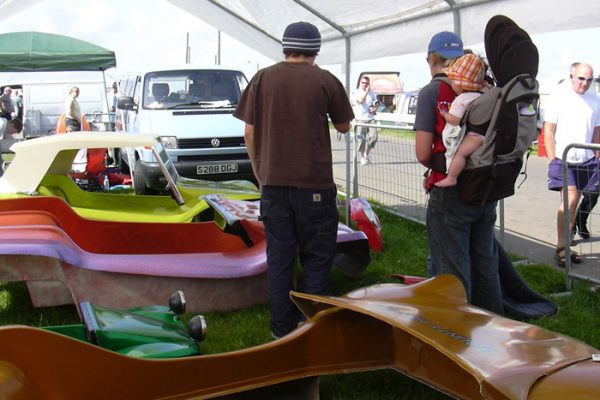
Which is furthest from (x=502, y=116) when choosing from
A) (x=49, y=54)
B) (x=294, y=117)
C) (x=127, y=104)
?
(x=49, y=54)

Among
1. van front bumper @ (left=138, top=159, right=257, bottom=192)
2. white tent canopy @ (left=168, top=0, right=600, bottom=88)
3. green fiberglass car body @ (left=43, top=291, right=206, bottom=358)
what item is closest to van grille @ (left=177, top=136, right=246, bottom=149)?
van front bumper @ (left=138, top=159, right=257, bottom=192)

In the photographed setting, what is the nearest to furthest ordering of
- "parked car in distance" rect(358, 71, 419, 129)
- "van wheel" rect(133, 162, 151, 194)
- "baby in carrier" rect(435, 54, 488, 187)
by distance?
"baby in carrier" rect(435, 54, 488, 187), "van wheel" rect(133, 162, 151, 194), "parked car in distance" rect(358, 71, 419, 129)

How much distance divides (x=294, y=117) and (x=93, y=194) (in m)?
2.92

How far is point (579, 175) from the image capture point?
5.66m

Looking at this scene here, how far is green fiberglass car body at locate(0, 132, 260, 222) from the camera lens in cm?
505

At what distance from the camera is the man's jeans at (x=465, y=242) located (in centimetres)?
369

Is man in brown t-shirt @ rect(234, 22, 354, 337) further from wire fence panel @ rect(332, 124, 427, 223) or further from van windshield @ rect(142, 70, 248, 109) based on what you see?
van windshield @ rect(142, 70, 248, 109)

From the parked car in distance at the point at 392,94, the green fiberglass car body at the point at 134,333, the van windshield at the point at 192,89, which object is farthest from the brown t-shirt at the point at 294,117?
the parked car in distance at the point at 392,94

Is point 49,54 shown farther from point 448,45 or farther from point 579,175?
point 448,45

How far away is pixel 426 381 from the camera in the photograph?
284 centimetres

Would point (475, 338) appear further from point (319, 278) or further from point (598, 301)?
point (598, 301)

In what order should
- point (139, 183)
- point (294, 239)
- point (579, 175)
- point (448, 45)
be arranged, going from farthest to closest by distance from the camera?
point (139, 183), point (579, 175), point (294, 239), point (448, 45)

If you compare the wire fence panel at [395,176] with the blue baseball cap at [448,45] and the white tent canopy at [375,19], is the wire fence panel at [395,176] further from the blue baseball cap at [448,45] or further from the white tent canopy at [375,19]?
the blue baseball cap at [448,45]

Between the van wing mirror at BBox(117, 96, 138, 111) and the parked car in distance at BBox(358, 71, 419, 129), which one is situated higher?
the parked car in distance at BBox(358, 71, 419, 129)
